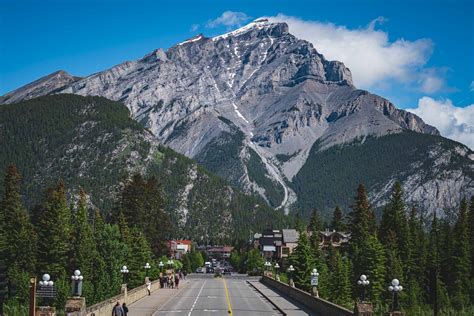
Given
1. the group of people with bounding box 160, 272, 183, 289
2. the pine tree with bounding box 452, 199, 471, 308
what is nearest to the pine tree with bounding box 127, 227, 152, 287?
the group of people with bounding box 160, 272, 183, 289

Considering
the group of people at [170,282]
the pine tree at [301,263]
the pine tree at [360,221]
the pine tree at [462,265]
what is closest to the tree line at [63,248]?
the group of people at [170,282]

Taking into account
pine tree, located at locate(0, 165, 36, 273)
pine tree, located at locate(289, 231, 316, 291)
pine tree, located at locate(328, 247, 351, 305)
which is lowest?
pine tree, located at locate(328, 247, 351, 305)

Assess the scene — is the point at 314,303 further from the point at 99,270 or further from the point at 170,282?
the point at 99,270

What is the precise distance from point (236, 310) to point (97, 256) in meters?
38.0

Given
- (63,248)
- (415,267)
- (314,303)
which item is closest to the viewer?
(314,303)

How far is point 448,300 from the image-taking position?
101750 mm

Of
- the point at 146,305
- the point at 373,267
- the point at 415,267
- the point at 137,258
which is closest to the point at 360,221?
the point at 415,267

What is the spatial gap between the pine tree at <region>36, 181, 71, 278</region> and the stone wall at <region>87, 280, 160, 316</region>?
1182 cm

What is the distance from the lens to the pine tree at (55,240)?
85.2m

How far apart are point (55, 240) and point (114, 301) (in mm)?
39417

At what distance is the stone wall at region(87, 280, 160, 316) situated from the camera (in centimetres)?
4050

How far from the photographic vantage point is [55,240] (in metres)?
85.1

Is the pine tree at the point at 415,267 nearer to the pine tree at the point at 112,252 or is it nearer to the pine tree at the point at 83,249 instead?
the pine tree at the point at 112,252

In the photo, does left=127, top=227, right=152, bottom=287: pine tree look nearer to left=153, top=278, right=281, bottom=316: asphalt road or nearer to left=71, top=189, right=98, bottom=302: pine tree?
left=71, top=189, right=98, bottom=302: pine tree
